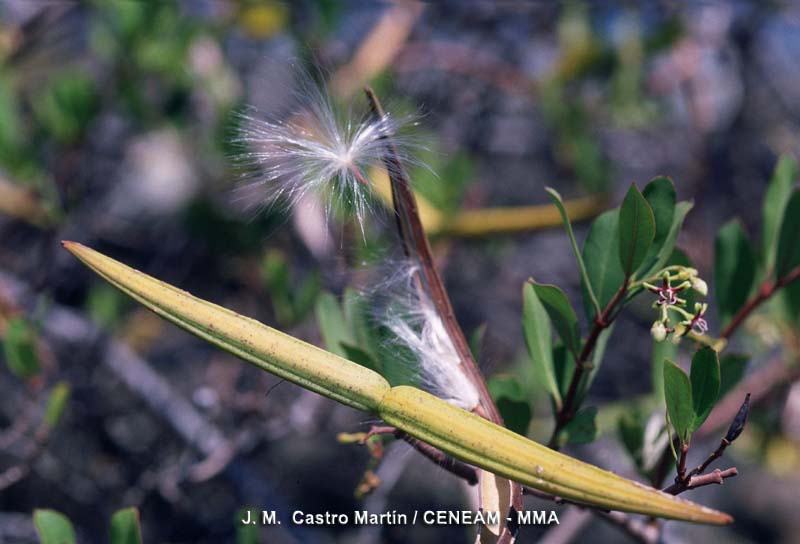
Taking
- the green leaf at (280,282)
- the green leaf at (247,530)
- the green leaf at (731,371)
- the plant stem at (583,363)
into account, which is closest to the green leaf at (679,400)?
A: the plant stem at (583,363)

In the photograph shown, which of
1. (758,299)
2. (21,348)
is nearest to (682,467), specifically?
(758,299)

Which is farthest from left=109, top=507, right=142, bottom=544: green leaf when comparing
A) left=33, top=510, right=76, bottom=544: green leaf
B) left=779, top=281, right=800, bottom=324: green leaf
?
left=779, top=281, right=800, bottom=324: green leaf

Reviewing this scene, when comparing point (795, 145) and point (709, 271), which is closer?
point (709, 271)

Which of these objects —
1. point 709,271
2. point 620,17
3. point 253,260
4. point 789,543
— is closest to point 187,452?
point 253,260

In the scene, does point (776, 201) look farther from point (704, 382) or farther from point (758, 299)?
point (704, 382)

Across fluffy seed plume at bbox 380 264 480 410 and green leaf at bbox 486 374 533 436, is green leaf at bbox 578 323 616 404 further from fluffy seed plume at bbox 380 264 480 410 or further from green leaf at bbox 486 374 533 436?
fluffy seed plume at bbox 380 264 480 410

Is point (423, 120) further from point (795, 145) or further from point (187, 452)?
point (795, 145)

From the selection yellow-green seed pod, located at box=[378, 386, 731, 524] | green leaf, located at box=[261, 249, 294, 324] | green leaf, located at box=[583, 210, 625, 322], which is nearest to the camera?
yellow-green seed pod, located at box=[378, 386, 731, 524]
